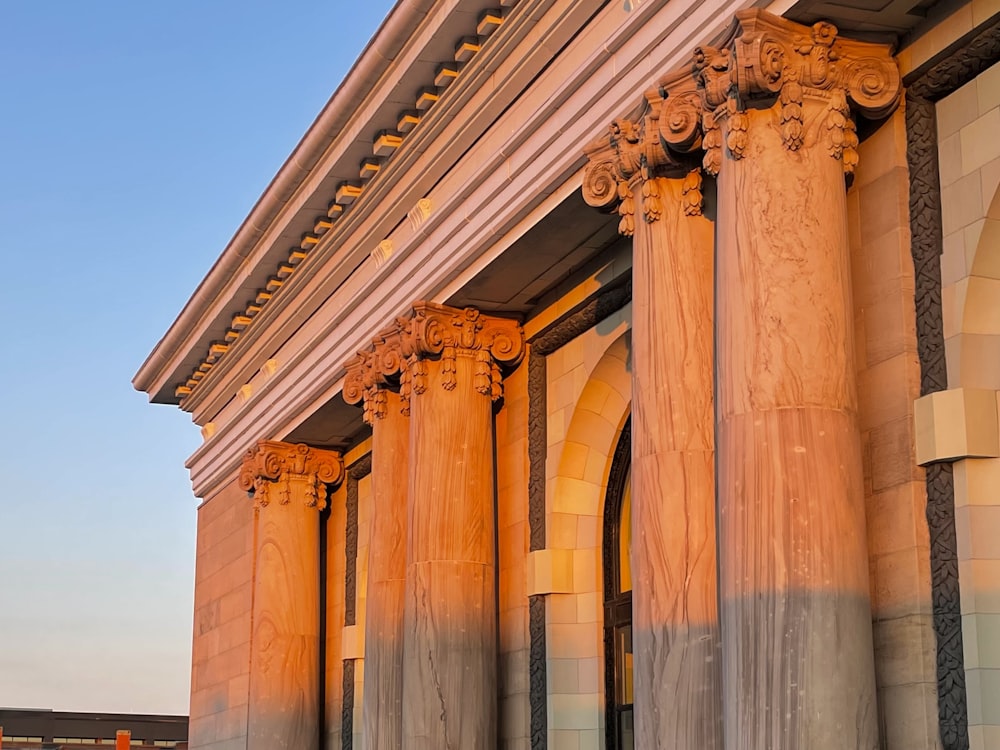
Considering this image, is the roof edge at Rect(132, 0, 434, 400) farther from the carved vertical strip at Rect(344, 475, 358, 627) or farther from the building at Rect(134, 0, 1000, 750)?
the carved vertical strip at Rect(344, 475, 358, 627)

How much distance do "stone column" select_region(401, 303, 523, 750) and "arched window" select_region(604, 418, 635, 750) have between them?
1.81 metres

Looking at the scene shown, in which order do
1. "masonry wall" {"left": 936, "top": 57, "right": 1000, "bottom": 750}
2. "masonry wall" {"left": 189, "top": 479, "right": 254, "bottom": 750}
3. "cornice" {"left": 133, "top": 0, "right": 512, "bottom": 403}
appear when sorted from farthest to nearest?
"masonry wall" {"left": 189, "top": 479, "right": 254, "bottom": 750}, "cornice" {"left": 133, "top": 0, "right": 512, "bottom": 403}, "masonry wall" {"left": 936, "top": 57, "right": 1000, "bottom": 750}

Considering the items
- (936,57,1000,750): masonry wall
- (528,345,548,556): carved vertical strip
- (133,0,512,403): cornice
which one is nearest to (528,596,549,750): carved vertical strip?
(528,345,548,556): carved vertical strip

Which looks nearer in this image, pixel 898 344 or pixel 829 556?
pixel 829 556

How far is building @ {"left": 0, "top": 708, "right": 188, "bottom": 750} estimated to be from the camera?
189 ft

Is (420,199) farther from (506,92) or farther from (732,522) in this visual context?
(732,522)

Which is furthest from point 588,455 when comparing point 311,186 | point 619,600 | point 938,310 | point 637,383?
point 938,310

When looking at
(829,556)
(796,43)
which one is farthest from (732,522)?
(796,43)

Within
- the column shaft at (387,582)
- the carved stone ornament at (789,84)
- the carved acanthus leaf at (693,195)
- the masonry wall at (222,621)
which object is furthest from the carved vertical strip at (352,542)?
the carved stone ornament at (789,84)

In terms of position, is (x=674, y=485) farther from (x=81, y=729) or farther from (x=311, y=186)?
(x=81, y=729)

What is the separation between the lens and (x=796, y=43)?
14.1 m

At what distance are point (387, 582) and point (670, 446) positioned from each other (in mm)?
8533

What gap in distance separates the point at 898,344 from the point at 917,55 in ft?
8.87

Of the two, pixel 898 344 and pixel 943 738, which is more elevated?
pixel 898 344
